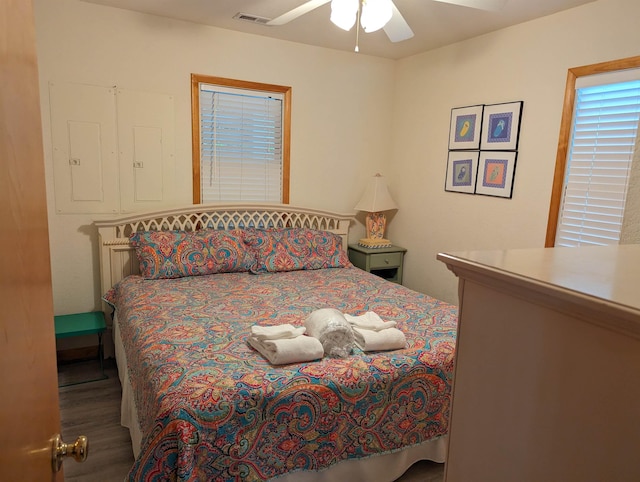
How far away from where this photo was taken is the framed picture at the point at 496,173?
321 cm

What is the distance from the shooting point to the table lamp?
4.10 metres

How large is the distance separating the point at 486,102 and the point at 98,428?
345 cm

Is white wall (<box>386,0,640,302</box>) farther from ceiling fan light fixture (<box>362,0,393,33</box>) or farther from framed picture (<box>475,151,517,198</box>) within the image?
ceiling fan light fixture (<box>362,0,393,33</box>)

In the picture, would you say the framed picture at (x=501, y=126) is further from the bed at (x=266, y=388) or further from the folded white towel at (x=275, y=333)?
the folded white towel at (x=275, y=333)

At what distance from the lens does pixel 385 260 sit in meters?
4.14

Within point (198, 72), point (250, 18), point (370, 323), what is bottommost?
point (370, 323)

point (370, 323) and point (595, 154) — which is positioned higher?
point (595, 154)

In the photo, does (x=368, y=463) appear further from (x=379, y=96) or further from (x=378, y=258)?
(x=379, y=96)

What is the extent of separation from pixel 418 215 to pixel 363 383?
8.30 ft

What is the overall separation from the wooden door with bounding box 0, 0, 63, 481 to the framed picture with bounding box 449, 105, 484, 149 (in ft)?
10.8

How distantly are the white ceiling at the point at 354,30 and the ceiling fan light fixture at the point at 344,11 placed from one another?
31.6 inches

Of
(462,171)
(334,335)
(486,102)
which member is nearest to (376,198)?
(462,171)

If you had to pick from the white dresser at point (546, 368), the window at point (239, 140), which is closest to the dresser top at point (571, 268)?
the white dresser at point (546, 368)

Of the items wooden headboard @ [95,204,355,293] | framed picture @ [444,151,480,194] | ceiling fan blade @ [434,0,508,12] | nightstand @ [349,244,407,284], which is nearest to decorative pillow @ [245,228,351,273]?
wooden headboard @ [95,204,355,293]
